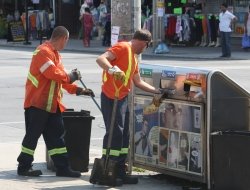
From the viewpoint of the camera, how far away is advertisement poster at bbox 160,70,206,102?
820 cm

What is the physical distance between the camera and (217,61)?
26844 millimetres

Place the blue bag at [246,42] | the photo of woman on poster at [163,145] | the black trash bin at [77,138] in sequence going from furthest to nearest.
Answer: the blue bag at [246,42], the black trash bin at [77,138], the photo of woman on poster at [163,145]

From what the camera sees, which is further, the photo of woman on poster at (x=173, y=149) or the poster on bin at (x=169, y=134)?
the photo of woman on poster at (x=173, y=149)

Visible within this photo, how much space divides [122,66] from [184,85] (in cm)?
67

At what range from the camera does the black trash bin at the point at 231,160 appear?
304 inches

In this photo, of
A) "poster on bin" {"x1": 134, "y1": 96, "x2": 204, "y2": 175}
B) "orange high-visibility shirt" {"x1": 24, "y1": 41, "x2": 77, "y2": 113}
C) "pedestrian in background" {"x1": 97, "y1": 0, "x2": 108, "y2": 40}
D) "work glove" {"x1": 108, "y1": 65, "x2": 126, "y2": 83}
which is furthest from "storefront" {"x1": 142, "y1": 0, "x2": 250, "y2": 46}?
"work glove" {"x1": 108, "y1": 65, "x2": 126, "y2": 83}

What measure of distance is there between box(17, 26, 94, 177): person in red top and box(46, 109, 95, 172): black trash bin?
0.56ft

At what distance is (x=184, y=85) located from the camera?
8.43 metres

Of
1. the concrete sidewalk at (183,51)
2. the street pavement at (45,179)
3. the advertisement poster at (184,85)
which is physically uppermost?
the advertisement poster at (184,85)

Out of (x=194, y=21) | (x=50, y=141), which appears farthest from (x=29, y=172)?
(x=194, y=21)

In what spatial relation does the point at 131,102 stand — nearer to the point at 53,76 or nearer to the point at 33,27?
the point at 53,76

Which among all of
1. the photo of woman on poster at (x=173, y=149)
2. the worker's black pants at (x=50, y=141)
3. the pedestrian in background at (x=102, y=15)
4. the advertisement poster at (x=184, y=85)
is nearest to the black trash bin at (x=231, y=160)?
the advertisement poster at (x=184, y=85)

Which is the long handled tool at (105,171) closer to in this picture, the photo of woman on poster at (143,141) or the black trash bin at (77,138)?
the photo of woman on poster at (143,141)

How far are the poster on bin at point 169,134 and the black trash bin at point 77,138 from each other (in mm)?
557
